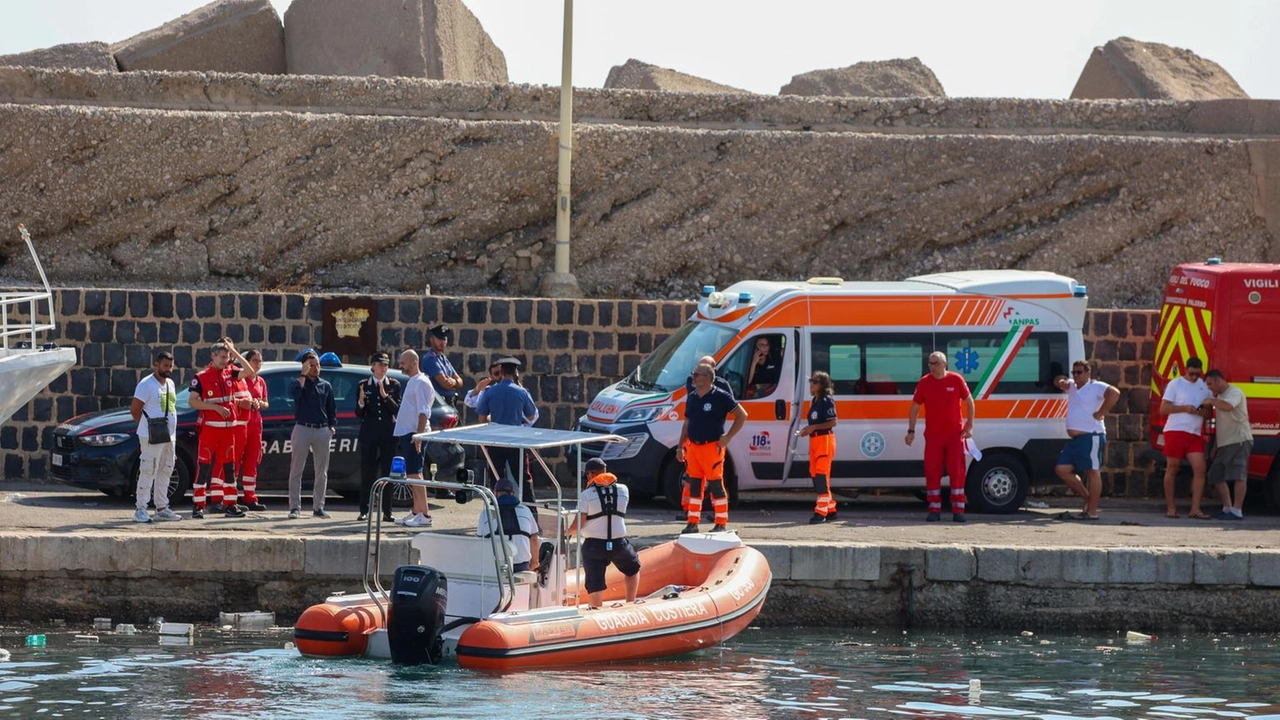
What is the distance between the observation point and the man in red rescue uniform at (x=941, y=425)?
16781mm

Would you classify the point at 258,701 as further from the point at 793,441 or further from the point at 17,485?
the point at 17,485

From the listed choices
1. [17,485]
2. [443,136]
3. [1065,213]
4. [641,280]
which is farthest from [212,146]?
[1065,213]

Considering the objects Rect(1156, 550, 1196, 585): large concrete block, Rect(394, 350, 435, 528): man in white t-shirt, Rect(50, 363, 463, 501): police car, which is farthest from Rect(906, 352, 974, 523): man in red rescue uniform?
Rect(394, 350, 435, 528): man in white t-shirt

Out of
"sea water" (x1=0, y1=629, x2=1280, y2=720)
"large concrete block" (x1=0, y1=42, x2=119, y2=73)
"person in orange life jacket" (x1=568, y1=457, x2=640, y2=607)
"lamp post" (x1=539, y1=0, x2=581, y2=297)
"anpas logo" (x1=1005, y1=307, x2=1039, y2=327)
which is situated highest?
"large concrete block" (x1=0, y1=42, x2=119, y2=73)

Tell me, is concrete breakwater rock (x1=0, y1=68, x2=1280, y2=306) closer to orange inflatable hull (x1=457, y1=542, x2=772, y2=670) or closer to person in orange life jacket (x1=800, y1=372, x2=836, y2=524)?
person in orange life jacket (x1=800, y1=372, x2=836, y2=524)

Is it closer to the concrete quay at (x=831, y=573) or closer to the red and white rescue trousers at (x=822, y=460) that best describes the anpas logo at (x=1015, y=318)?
the red and white rescue trousers at (x=822, y=460)

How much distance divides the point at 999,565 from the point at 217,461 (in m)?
7.16

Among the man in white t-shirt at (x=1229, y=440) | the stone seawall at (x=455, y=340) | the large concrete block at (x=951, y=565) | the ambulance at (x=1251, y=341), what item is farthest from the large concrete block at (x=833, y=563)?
the stone seawall at (x=455, y=340)

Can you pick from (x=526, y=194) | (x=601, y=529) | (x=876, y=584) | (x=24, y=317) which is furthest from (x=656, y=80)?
(x=601, y=529)

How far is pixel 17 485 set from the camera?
19.0 metres

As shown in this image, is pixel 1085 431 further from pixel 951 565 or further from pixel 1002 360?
pixel 951 565

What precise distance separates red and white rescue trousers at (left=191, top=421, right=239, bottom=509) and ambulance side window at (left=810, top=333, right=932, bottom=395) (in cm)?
574

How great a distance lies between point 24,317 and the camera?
63.8ft

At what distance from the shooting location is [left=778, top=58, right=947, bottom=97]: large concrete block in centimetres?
3378
